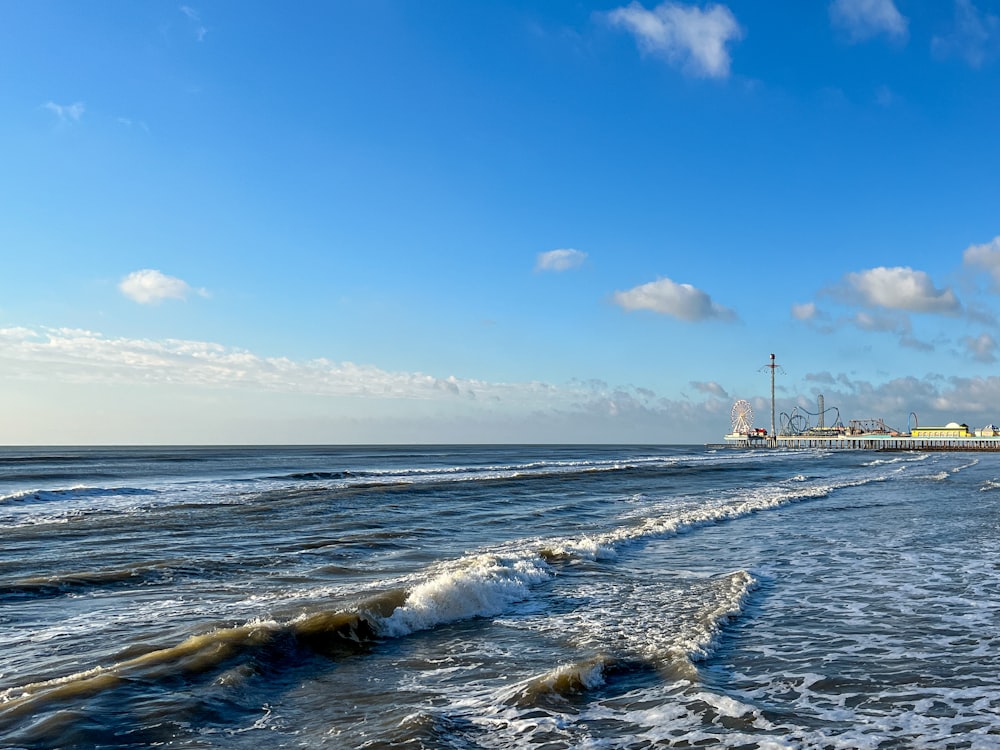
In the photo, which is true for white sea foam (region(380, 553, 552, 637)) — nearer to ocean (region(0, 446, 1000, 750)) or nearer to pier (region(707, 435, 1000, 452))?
ocean (region(0, 446, 1000, 750))

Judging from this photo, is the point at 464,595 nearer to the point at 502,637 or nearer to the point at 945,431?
the point at 502,637

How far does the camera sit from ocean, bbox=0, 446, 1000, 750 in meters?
7.04

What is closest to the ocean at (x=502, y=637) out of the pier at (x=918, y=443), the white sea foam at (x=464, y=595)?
the white sea foam at (x=464, y=595)

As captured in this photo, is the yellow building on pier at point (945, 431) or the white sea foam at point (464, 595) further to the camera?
the yellow building on pier at point (945, 431)

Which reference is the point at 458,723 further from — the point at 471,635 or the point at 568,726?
the point at 471,635

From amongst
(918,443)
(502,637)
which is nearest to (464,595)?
(502,637)

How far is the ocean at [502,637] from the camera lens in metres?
7.04

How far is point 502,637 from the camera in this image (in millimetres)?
10547

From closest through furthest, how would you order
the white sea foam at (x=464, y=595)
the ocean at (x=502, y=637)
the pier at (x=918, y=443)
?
the ocean at (x=502, y=637) < the white sea foam at (x=464, y=595) < the pier at (x=918, y=443)

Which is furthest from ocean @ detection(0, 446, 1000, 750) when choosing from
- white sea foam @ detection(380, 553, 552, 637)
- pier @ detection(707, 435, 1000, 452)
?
pier @ detection(707, 435, 1000, 452)

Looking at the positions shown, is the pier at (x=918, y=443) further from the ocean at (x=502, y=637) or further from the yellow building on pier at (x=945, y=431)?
the ocean at (x=502, y=637)

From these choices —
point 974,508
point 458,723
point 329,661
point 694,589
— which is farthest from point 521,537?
point 974,508

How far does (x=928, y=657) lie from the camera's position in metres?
9.23

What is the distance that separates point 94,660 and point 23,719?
2.13m
